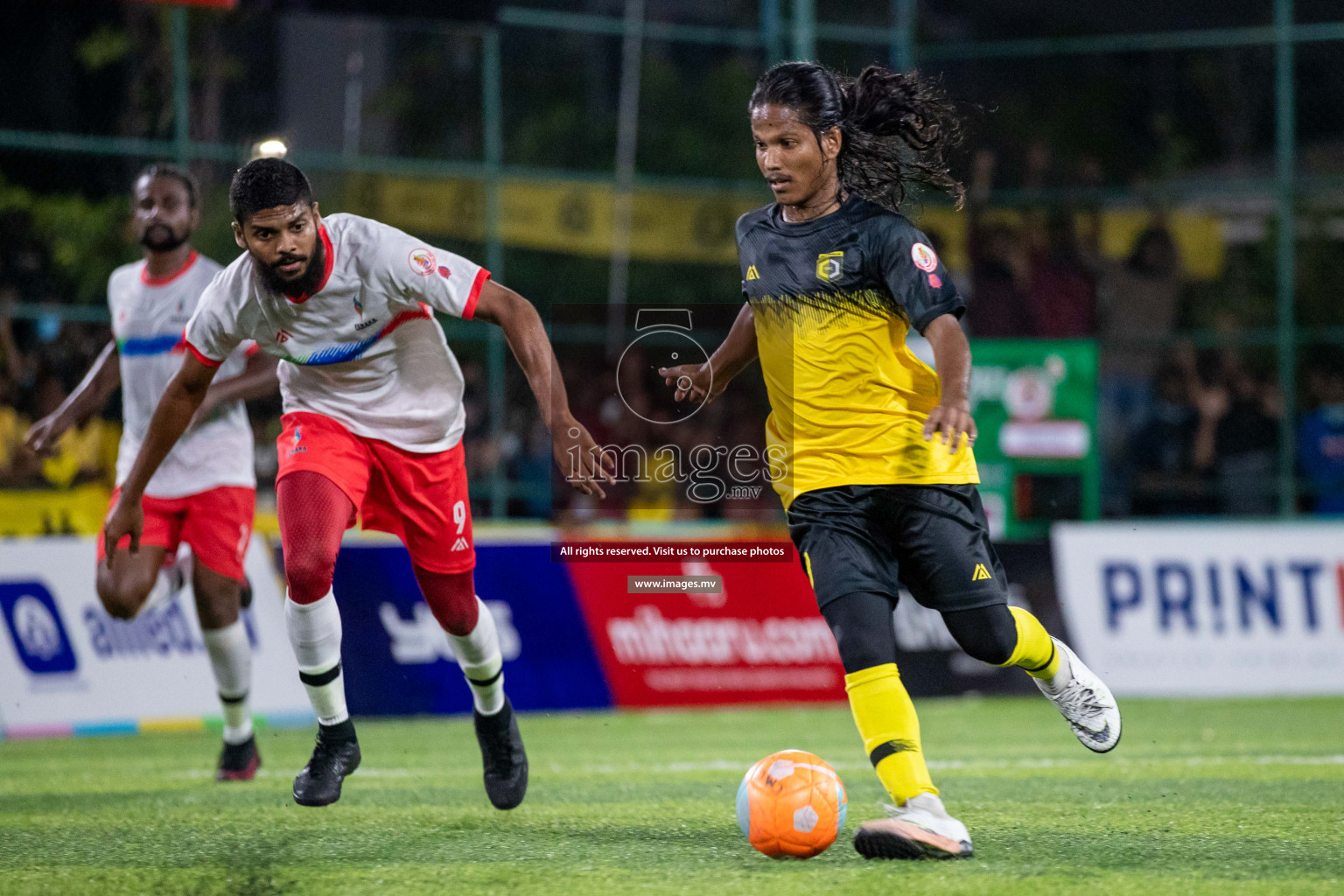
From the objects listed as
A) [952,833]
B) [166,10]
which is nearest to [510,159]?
[166,10]

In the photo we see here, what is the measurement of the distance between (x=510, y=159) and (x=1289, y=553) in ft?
40.2

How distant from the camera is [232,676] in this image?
7070 millimetres

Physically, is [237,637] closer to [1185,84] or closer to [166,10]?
[166,10]

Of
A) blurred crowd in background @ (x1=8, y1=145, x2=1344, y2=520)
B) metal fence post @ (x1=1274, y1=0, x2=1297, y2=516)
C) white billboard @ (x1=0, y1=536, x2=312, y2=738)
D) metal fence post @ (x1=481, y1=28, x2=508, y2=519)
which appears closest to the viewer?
white billboard @ (x1=0, y1=536, x2=312, y2=738)

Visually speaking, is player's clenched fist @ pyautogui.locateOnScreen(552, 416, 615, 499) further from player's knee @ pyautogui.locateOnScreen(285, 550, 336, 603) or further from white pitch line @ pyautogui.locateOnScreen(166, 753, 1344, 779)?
white pitch line @ pyautogui.locateOnScreen(166, 753, 1344, 779)

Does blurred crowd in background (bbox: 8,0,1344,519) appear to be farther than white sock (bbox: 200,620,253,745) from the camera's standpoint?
Yes

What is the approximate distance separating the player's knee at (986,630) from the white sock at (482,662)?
1.78 m

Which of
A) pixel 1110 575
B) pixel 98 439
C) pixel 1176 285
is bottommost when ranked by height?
pixel 1110 575

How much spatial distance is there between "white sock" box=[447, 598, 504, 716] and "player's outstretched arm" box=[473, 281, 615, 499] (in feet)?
3.25

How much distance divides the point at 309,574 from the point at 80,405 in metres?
2.47

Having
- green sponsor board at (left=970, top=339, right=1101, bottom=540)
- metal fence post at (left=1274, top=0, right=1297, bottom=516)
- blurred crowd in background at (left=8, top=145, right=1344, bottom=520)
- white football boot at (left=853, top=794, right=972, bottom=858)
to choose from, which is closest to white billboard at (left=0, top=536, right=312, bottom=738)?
blurred crowd in background at (left=8, top=145, right=1344, bottom=520)

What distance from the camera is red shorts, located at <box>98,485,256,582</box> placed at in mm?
7059

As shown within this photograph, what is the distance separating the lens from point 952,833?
4305 millimetres

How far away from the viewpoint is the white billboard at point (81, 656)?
9703mm
